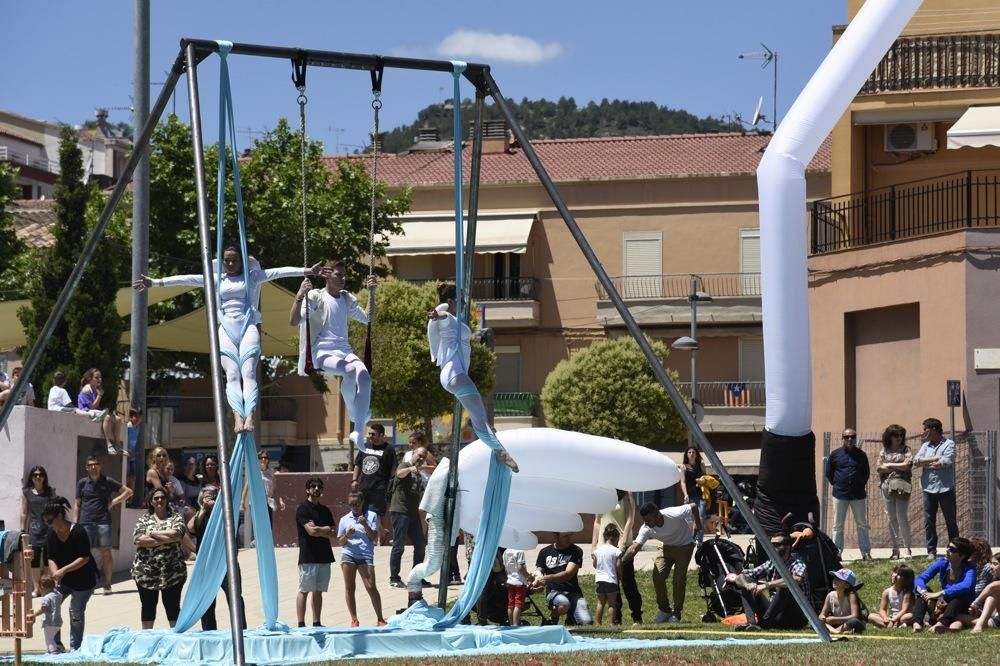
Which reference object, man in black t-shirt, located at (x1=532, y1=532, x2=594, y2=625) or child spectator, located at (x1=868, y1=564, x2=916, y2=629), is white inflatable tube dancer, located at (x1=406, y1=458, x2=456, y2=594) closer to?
man in black t-shirt, located at (x1=532, y1=532, x2=594, y2=625)

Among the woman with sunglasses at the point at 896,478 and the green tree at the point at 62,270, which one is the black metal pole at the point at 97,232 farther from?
the green tree at the point at 62,270

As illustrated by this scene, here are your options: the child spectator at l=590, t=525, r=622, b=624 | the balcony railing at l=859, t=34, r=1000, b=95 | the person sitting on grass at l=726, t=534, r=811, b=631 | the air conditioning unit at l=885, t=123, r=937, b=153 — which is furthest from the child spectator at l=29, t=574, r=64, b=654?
the air conditioning unit at l=885, t=123, r=937, b=153

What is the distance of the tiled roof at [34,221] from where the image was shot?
2110 inches

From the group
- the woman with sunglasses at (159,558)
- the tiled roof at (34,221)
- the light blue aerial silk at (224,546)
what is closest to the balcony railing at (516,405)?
the tiled roof at (34,221)

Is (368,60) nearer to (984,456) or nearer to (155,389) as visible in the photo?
(984,456)

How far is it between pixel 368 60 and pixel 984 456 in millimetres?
12429

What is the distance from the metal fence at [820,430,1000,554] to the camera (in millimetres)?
23062

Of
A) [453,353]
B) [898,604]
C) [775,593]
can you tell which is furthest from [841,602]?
[453,353]

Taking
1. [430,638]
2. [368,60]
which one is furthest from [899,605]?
[368,60]

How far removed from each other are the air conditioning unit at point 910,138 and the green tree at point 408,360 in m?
19.3

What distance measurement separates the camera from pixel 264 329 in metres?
26.4

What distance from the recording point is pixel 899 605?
15719 millimetres

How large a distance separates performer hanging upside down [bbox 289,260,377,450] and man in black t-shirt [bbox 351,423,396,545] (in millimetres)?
2441

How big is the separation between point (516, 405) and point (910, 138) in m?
25.9
